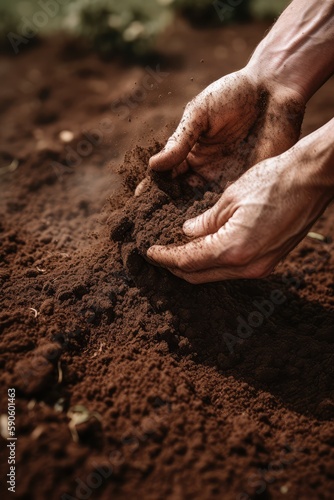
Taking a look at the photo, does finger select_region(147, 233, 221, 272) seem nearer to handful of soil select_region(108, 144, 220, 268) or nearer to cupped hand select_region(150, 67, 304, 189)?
handful of soil select_region(108, 144, 220, 268)

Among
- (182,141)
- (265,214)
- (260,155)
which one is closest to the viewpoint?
(265,214)

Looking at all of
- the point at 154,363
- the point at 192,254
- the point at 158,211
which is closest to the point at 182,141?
the point at 158,211

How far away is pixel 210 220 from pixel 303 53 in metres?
1.24

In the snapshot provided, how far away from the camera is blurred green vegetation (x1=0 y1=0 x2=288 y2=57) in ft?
16.5

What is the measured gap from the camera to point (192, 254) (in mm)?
1824

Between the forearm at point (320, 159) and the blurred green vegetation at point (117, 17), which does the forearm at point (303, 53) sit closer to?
the forearm at point (320, 159)

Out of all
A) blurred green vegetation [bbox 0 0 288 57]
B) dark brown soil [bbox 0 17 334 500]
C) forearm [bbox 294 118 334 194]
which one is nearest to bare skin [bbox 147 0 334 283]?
forearm [bbox 294 118 334 194]

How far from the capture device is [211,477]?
1460 mm

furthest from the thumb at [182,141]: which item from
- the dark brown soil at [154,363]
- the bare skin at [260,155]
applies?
the dark brown soil at [154,363]

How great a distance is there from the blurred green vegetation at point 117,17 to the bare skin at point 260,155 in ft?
10.00

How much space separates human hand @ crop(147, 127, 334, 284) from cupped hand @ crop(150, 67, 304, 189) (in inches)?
19.2

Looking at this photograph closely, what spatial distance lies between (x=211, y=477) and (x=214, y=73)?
13.7 ft

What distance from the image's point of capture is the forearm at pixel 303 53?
91.6 inches

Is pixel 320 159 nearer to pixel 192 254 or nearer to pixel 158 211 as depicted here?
pixel 192 254
